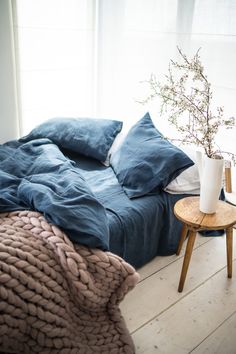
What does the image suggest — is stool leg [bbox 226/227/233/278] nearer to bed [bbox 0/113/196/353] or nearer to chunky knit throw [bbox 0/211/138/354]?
bed [bbox 0/113/196/353]

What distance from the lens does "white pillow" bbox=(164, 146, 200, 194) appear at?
1885mm

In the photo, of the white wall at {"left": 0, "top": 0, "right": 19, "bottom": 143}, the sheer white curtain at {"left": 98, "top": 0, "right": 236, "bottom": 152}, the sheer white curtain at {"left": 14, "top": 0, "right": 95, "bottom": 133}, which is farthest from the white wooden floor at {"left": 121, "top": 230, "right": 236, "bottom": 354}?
the sheer white curtain at {"left": 14, "top": 0, "right": 95, "bottom": 133}

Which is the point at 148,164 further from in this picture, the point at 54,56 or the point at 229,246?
the point at 54,56

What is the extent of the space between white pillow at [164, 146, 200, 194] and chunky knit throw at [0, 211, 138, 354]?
2.44ft

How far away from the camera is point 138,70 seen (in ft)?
8.62

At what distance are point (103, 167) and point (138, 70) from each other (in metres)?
0.96

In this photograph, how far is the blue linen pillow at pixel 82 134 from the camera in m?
2.25

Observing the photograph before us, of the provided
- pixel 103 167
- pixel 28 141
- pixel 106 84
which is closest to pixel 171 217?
pixel 103 167

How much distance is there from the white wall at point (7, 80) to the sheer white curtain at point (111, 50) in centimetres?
14

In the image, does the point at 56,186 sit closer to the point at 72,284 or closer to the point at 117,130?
the point at 72,284

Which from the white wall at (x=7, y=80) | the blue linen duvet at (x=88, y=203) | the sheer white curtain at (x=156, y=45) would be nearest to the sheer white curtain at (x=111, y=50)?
the sheer white curtain at (x=156, y=45)

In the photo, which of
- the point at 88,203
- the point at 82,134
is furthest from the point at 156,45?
the point at 88,203

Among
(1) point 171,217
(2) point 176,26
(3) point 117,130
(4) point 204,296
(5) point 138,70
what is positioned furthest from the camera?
(5) point 138,70

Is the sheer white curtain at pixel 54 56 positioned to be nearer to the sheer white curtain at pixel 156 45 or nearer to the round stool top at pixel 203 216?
the sheer white curtain at pixel 156 45
